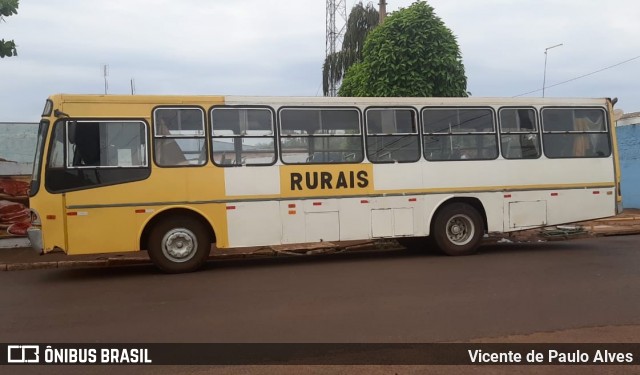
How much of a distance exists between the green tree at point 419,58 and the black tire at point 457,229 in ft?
13.2

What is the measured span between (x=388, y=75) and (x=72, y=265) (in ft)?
27.2

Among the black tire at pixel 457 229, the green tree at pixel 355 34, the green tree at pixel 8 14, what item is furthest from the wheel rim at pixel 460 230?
the green tree at pixel 355 34

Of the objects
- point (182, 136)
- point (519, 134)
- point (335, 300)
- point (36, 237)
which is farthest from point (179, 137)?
point (519, 134)

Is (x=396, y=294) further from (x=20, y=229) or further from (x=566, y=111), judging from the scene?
(x=20, y=229)

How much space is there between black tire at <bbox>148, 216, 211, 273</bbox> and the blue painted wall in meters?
15.2

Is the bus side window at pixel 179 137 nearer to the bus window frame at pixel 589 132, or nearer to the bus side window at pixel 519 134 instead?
the bus side window at pixel 519 134

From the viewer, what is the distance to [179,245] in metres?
8.57

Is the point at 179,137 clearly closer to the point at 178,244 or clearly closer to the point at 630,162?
the point at 178,244

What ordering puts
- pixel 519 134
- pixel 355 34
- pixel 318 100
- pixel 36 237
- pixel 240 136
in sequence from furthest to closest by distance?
pixel 355 34
pixel 519 134
pixel 318 100
pixel 240 136
pixel 36 237

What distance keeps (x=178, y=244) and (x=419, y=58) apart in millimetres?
7561

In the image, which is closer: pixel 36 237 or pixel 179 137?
pixel 36 237

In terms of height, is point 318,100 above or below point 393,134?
above

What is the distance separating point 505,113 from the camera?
10.1 metres

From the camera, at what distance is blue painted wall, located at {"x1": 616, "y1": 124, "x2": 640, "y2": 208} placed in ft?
57.3
